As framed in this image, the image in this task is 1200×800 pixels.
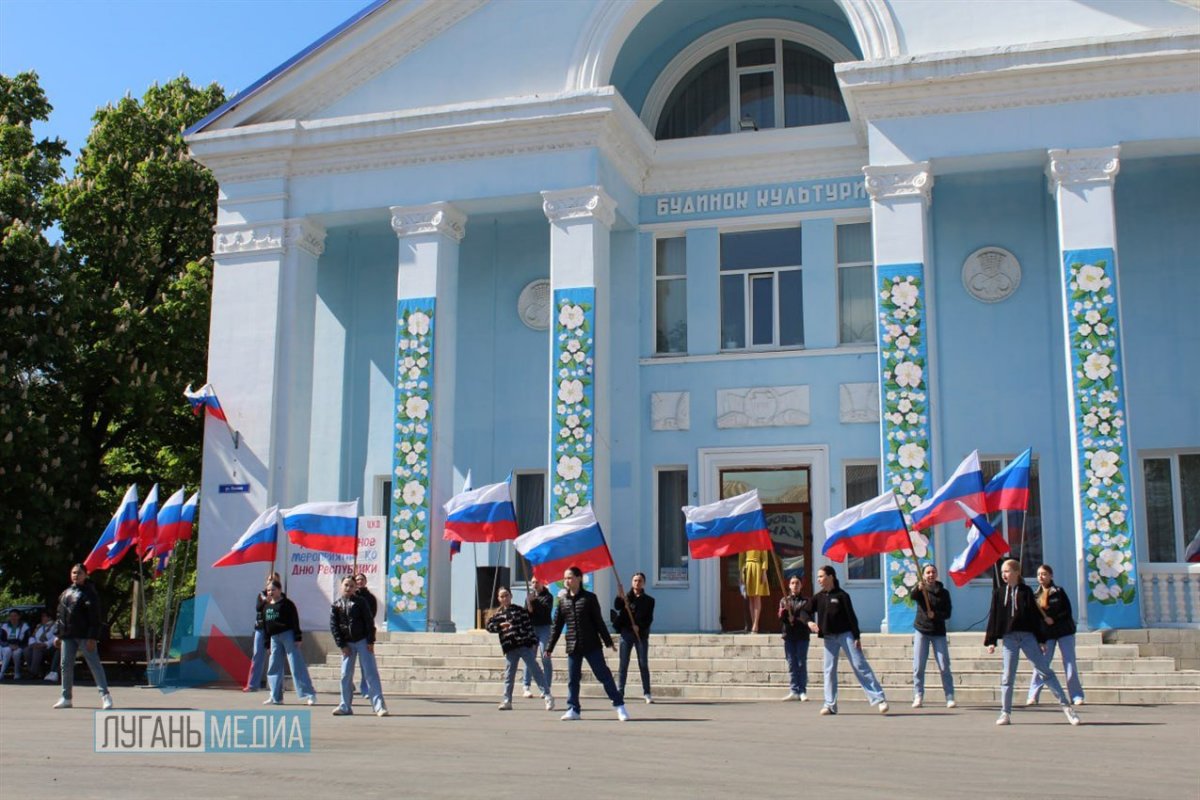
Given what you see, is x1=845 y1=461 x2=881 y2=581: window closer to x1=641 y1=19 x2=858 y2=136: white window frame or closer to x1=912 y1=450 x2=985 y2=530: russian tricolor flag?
x1=912 y1=450 x2=985 y2=530: russian tricolor flag

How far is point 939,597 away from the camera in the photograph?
49.0 ft

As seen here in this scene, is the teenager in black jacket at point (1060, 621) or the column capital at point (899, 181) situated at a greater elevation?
the column capital at point (899, 181)

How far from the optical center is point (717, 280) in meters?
22.6

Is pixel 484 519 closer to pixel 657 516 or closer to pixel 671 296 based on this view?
pixel 657 516

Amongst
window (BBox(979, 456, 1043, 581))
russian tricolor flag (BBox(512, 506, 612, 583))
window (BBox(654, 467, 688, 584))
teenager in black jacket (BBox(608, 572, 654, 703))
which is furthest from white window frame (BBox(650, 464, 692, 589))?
russian tricolor flag (BBox(512, 506, 612, 583))

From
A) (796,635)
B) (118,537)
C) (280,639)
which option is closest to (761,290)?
(796,635)

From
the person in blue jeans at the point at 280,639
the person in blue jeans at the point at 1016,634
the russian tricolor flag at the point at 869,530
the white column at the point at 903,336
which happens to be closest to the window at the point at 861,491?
the white column at the point at 903,336

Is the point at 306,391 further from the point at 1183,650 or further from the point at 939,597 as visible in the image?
the point at 1183,650

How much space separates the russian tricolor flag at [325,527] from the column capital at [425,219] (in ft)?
16.9

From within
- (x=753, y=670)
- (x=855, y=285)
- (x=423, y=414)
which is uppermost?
(x=855, y=285)

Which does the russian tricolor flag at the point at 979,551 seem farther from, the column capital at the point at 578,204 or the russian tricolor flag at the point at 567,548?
the column capital at the point at 578,204

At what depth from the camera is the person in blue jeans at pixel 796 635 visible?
16.0 m

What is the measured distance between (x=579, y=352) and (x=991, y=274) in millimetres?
6753

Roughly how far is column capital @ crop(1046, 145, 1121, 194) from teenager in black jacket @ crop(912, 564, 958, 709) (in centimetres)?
732
